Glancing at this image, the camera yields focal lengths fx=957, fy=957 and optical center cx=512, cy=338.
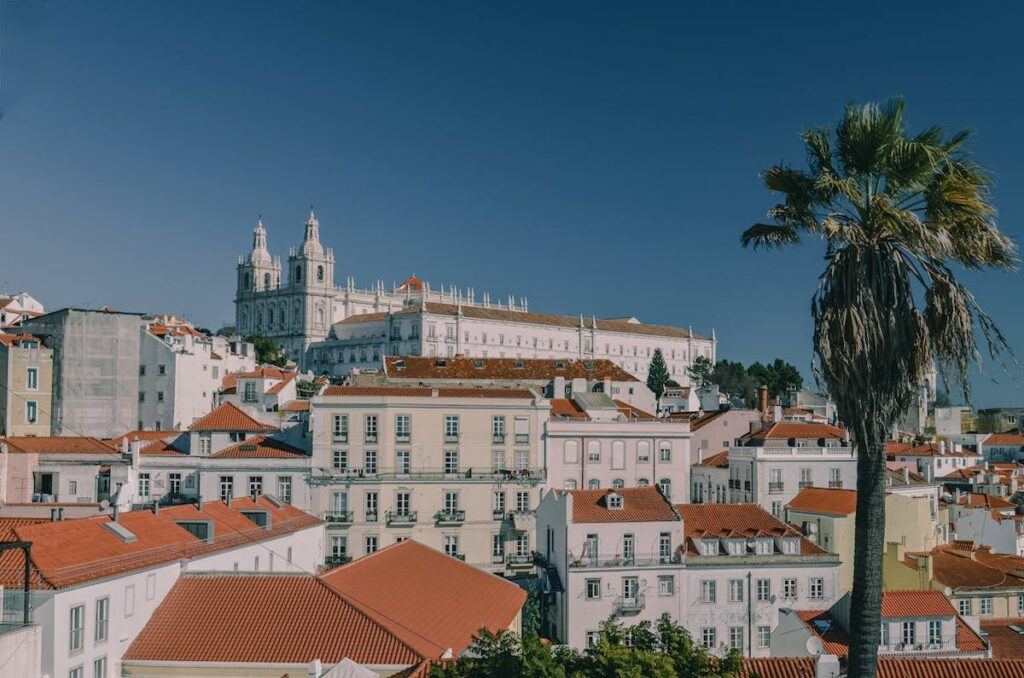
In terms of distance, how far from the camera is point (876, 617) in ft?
34.8

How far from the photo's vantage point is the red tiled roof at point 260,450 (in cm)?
5000

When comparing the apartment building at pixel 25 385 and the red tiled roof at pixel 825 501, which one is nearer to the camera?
the red tiled roof at pixel 825 501

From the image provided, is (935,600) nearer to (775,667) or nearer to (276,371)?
(775,667)

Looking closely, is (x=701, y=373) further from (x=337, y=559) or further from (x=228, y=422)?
(x=337, y=559)

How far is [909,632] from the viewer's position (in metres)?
32.3

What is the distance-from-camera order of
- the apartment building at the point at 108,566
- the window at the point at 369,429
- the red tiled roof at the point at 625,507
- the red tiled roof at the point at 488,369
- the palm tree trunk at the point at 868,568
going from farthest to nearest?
the red tiled roof at the point at 488,369
the window at the point at 369,429
the red tiled roof at the point at 625,507
the apartment building at the point at 108,566
the palm tree trunk at the point at 868,568

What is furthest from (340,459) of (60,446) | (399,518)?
(60,446)

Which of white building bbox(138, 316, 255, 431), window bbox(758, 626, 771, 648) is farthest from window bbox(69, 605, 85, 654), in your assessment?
white building bbox(138, 316, 255, 431)

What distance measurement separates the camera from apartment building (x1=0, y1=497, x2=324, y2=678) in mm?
21484

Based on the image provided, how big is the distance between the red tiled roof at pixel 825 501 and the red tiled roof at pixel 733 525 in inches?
173

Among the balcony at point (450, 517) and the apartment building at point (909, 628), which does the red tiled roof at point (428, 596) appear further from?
the balcony at point (450, 517)

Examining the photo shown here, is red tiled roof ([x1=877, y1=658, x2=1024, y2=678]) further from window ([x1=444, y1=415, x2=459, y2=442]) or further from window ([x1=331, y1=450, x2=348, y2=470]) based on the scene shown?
window ([x1=331, y1=450, x2=348, y2=470])

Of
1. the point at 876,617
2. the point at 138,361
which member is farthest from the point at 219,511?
the point at 138,361

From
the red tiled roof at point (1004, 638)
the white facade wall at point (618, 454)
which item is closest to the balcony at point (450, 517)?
the white facade wall at point (618, 454)
